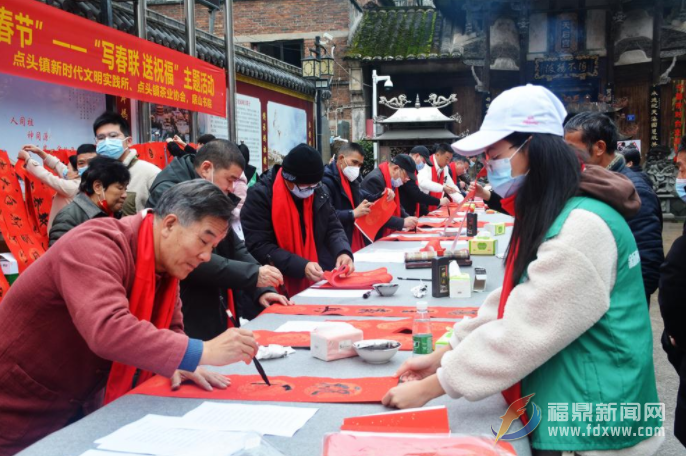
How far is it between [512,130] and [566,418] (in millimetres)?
683

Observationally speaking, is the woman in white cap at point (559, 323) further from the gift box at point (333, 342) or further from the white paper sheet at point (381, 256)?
the white paper sheet at point (381, 256)

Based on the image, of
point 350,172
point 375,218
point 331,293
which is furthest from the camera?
point 375,218

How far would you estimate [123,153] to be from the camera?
4594 millimetres

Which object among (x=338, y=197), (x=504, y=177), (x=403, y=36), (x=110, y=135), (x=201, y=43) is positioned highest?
(x=403, y=36)

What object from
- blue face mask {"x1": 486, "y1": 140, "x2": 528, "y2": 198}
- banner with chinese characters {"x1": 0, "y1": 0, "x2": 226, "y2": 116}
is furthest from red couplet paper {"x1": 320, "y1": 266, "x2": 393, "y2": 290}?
banner with chinese characters {"x1": 0, "y1": 0, "x2": 226, "y2": 116}

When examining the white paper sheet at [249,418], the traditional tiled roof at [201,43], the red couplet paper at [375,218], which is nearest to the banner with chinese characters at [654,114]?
the traditional tiled roof at [201,43]

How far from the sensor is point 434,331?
8.16 ft

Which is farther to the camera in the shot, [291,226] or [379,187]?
[379,187]

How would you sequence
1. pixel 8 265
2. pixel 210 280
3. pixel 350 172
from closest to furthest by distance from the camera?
pixel 210 280, pixel 8 265, pixel 350 172

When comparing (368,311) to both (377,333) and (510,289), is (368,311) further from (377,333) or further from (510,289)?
(510,289)

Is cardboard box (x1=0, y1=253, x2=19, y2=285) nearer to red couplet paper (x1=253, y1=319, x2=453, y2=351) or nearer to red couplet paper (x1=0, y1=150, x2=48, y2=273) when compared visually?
red couplet paper (x1=0, y1=150, x2=48, y2=273)

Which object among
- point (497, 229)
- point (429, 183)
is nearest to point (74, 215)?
point (497, 229)

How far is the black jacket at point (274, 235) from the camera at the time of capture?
362 centimetres

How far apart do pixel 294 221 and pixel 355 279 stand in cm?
56
